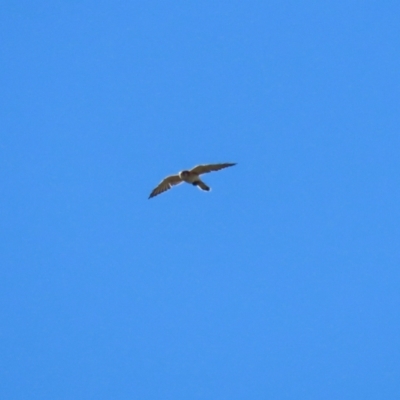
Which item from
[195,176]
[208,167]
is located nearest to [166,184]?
[195,176]

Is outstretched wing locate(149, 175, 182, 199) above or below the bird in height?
above

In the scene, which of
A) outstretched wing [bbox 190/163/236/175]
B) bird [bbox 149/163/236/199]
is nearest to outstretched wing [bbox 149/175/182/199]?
bird [bbox 149/163/236/199]

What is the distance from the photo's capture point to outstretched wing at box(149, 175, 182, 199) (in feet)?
126

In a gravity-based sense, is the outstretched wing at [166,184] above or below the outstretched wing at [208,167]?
above

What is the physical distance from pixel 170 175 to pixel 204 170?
5.02 ft

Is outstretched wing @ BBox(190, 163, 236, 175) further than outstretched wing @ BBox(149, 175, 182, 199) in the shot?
No

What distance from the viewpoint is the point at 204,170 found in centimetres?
3747

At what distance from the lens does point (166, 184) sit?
127ft

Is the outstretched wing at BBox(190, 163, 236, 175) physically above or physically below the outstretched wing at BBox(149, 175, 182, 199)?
below

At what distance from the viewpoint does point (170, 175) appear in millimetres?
38219

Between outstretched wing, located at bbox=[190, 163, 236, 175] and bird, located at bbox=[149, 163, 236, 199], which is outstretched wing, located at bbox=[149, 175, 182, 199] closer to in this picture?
bird, located at bbox=[149, 163, 236, 199]

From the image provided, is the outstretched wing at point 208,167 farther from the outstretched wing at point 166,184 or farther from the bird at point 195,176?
the outstretched wing at point 166,184

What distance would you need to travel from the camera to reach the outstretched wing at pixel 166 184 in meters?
38.3

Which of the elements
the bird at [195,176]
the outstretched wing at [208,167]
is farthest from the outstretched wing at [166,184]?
the outstretched wing at [208,167]
